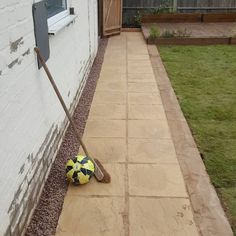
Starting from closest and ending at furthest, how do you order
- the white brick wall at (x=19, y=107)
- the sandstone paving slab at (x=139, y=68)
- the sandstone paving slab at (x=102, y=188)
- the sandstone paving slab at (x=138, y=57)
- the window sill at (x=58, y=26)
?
1. the white brick wall at (x=19, y=107)
2. the sandstone paving slab at (x=102, y=188)
3. the window sill at (x=58, y=26)
4. the sandstone paving slab at (x=139, y=68)
5. the sandstone paving slab at (x=138, y=57)

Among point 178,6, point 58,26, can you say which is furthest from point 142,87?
point 178,6

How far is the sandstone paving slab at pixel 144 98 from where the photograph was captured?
475cm

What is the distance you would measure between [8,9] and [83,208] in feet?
4.99

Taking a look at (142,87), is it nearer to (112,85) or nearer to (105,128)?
(112,85)

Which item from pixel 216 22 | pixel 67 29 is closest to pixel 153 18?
pixel 216 22

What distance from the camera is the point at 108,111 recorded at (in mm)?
4434

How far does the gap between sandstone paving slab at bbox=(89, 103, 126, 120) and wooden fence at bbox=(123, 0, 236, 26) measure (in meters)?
6.99

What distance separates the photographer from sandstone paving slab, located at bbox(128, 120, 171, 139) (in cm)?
377

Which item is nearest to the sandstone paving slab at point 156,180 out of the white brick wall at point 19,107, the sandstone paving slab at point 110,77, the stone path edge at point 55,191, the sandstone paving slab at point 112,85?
the stone path edge at point 55,191

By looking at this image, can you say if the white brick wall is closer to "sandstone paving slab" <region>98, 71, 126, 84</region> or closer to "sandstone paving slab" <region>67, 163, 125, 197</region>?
"sandstone paving slab" <region>67, 163, 125, 197</region>

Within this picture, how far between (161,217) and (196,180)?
1.93ft

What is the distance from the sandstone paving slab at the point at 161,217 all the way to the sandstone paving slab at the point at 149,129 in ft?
3.77

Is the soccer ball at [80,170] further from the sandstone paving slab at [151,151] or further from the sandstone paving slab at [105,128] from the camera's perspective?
the sandstone paving slab at [105,128]

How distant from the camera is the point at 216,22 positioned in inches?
429
